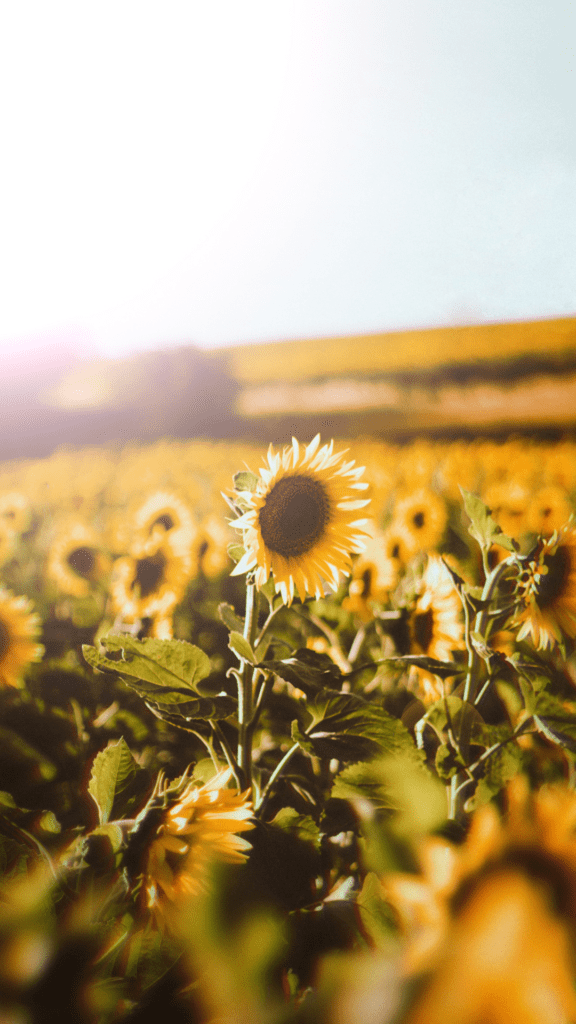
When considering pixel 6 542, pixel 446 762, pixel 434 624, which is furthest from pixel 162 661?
pixel 6 542

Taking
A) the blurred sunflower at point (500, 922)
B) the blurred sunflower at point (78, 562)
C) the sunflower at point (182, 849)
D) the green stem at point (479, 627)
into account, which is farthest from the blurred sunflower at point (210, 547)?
the blurred sunflower at point (500, 922)

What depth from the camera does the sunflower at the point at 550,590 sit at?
0.86 meters

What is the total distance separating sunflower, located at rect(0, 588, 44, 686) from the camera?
67.5 inches

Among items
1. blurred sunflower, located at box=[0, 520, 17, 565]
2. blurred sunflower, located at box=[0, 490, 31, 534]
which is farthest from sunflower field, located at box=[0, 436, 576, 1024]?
blurred sunflower, located at box=[0, 490, 31, 534]

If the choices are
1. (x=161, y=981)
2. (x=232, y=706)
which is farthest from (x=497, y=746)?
(x=161, y=981)

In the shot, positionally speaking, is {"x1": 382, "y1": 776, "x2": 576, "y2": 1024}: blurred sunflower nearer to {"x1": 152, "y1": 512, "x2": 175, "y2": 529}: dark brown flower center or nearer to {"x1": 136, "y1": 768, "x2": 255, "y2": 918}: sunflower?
{"x1": 136, "y1": 768, "x2": 255, "y2": 918}: sunflower

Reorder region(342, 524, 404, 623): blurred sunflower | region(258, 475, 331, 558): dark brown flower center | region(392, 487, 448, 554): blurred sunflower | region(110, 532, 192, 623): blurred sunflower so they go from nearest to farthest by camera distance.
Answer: region(258, 475, 331, 558): dark brown flower center, region(342, 524, 404, 623): blurred sunflower, region(110, 532, 192, 623): blurred sunflower, region(392, 487, 448, 554): blurred sunflower

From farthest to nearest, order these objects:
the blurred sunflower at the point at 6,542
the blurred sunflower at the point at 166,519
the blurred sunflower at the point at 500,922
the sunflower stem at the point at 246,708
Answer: the blurred sunflower at the point at 6,542
the blurred sunflower at the point at 166,519
the sunflower stem at the point at 246,708
the blurred sunflower at the point at 500,922

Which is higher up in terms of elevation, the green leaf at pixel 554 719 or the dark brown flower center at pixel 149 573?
the dark brown flower center at pixel 149 573

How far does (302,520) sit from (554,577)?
44 centimetres

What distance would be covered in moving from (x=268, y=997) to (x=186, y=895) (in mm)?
411

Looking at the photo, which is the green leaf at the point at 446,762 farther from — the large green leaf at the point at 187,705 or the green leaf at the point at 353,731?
→ the large green leaf at the point at 187,705

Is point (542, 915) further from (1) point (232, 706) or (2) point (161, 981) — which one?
(1) point (232, 706)

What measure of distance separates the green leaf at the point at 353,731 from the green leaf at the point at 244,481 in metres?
0.35
